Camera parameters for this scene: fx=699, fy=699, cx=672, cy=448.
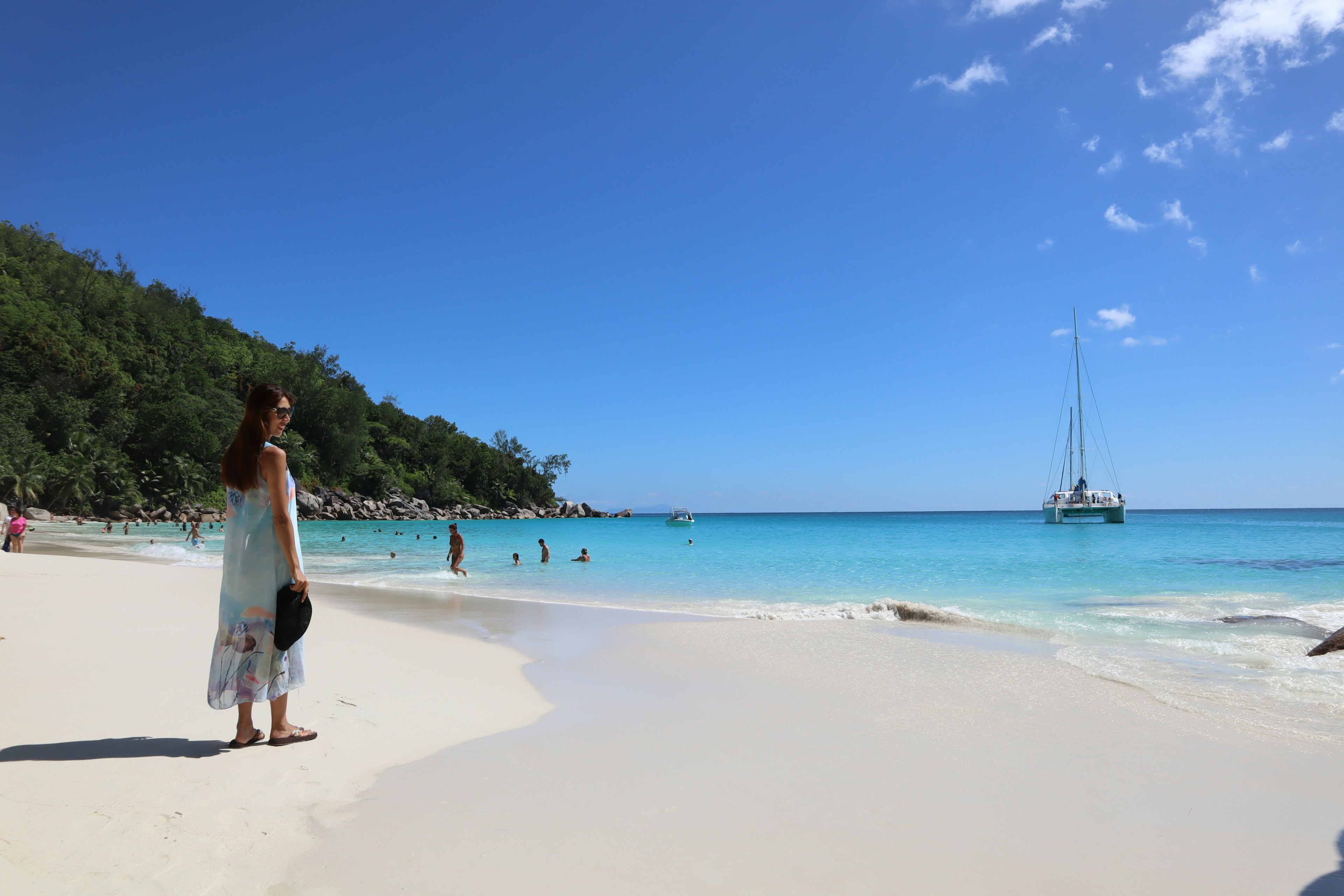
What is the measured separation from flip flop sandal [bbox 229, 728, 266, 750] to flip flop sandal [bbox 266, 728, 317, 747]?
55 millimetres

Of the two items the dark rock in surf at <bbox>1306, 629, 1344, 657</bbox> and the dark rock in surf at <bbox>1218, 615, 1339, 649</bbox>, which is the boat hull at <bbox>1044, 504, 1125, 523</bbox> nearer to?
the dark rock in surf at <bbox>1218, 615, 1339, 649</bbox>

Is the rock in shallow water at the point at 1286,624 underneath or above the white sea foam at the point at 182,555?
above

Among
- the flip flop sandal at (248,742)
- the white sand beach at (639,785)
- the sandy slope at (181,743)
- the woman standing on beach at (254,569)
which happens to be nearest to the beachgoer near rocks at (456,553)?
the sandy slope at (181,743)

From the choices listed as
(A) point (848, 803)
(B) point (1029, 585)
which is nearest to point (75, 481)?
(B) point (1029, 585)

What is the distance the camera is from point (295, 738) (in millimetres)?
4199

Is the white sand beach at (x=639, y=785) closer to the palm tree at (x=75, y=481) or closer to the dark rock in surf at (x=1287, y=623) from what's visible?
the dark rock in surf at (x=1287, y=623)

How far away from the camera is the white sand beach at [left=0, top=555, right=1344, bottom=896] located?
9.53ft

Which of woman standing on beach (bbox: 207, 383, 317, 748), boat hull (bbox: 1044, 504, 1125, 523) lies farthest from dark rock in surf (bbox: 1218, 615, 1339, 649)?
boat hull (bbox: 1044, 504, 1125, 523)

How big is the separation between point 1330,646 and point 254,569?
11951 mm

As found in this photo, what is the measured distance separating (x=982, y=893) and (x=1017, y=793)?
1.38 metres

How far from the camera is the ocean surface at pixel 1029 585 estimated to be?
773cm

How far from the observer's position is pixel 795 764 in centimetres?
438

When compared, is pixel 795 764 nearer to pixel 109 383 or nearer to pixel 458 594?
pixel 458 594

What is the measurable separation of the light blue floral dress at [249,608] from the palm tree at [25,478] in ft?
195
